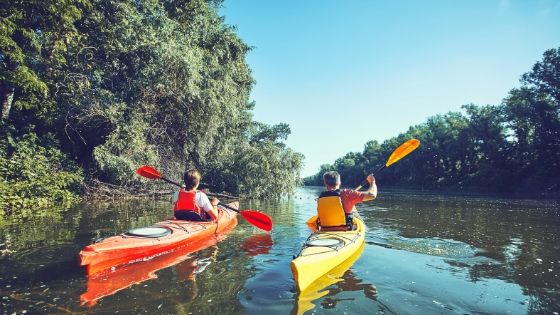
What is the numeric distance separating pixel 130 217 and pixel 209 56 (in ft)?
30.9

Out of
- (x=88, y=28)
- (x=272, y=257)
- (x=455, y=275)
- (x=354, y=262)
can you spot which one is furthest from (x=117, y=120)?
(x=455, y=275)

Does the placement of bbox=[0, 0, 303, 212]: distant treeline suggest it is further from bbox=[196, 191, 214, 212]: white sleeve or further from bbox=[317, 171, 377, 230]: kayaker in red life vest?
bbox=[317, 171, 377, 230]: kayaker in red life vest

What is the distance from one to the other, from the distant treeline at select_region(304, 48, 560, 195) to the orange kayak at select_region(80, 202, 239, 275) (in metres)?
36.4

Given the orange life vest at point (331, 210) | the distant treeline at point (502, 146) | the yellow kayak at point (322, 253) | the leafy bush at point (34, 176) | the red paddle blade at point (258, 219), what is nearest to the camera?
the yellow kayak at point (322, 253)

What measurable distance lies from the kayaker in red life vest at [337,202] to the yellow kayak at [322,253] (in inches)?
9.9

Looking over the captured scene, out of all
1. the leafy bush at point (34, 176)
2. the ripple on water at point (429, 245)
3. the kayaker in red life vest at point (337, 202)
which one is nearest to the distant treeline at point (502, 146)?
the ripple on water at point (429, 245)

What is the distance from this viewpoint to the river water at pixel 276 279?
3.98 m

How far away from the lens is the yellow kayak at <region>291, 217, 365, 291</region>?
4.29 m

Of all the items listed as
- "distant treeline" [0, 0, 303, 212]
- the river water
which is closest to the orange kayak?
the river water

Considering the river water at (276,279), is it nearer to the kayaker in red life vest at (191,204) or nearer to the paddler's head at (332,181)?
the kayaker in red life vest at (191,204)

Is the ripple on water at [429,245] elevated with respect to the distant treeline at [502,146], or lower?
lower

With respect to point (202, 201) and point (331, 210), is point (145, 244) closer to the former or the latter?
point (202, 201)

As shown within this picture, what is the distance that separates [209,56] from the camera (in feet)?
56.9

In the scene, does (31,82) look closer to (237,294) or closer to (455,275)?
(237,294)
